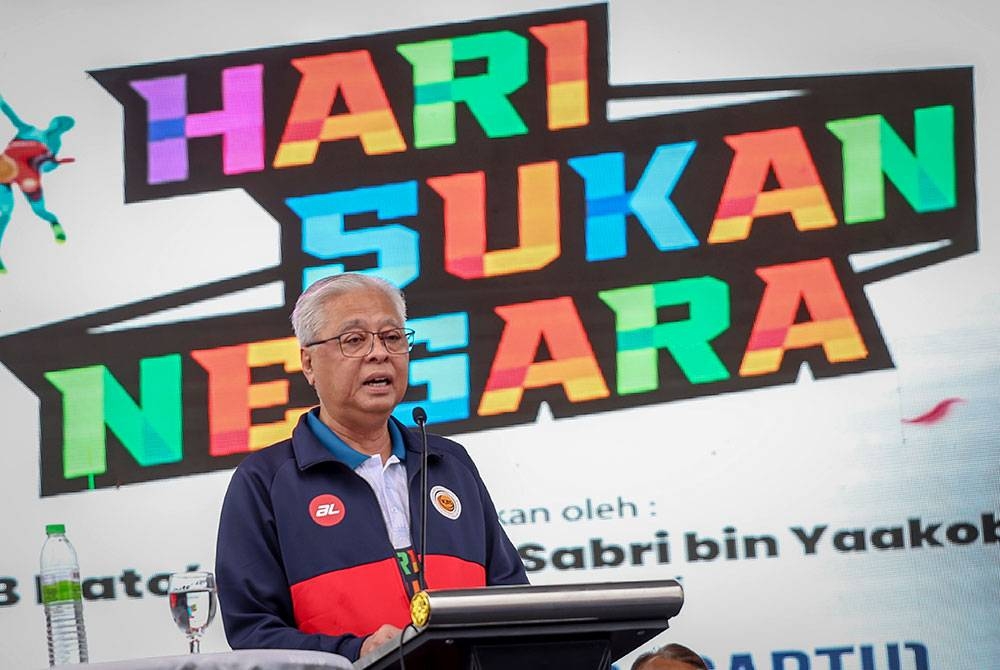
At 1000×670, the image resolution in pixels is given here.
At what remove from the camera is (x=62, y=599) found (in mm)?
3408

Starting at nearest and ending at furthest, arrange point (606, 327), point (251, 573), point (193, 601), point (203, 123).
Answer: point (251, 573) < point (193, 601) < point (606, 327) < point (203, 123)

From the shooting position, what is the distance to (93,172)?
3715 millimetres

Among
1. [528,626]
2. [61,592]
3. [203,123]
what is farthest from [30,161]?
[528,626]

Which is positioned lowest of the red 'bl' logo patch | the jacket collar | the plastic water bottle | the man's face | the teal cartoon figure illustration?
the plastic water bottle

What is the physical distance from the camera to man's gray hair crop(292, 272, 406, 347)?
2.40 meters

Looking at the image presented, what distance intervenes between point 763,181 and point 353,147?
3.59 ft

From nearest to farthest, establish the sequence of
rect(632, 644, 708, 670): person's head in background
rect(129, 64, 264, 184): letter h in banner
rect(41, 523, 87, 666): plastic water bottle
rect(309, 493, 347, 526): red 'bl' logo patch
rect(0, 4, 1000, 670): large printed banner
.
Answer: rect(309, 493, 347, 526): red 'bl' logo patch
rect(632, 644, 708, 670): person's head in background
rect(41, 523, 87, 666): plastic water bottle
rect(0, 4, 1000, 670): large printed banner
rect(129, 64, 264, 184): letter h in banner

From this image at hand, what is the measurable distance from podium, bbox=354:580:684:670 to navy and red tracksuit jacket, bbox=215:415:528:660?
1.51 feet

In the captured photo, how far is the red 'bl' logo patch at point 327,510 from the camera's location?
7.30 feet

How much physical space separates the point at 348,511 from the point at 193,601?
89cm

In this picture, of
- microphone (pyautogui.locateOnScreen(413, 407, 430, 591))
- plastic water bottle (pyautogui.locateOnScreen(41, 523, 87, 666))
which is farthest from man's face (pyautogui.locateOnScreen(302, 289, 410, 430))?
plastic water bottle (pyautogui.locateOnScreen(41, 523, 87, 666))

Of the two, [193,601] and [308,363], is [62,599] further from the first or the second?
[308,363]

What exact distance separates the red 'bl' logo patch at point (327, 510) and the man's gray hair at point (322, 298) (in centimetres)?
30

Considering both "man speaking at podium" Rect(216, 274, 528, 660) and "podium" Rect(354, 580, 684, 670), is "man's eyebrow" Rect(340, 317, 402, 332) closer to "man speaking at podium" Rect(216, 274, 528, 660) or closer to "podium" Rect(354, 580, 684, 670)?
"man speaking at podium" Rect(216, 274, 528, 660)
